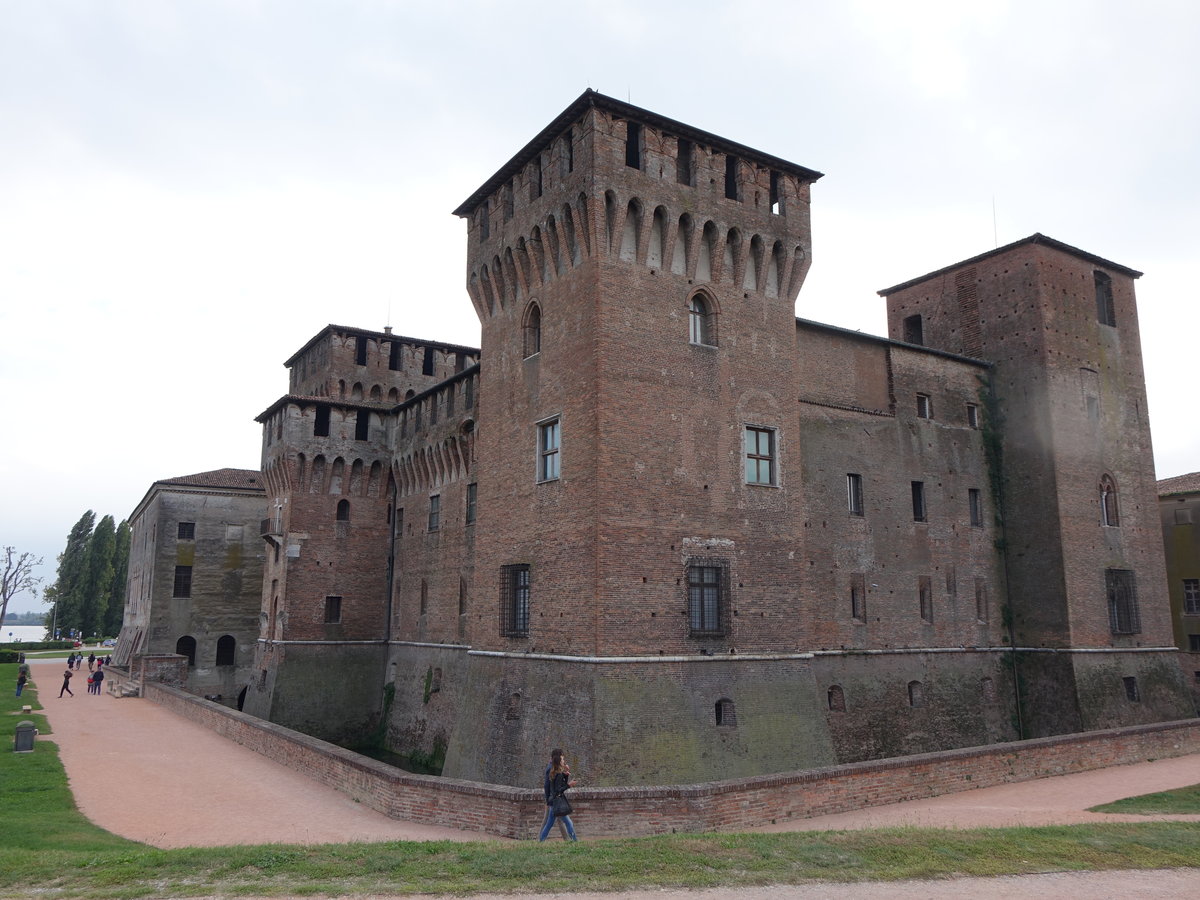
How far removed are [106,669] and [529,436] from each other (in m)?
33.2

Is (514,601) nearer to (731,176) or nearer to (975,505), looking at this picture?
(731,176)

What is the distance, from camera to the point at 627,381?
1883 cm

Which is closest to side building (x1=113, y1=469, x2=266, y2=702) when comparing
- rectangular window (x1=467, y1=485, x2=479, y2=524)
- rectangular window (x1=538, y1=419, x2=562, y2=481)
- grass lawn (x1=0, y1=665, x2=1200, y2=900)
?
rectangular window (x1=467, y1=485, x2=479, y2=524)

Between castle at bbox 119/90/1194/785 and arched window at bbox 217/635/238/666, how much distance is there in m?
8.73

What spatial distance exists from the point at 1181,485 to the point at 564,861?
3448 centimetres

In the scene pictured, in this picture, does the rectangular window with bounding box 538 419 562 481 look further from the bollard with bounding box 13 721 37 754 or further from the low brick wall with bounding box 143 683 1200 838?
the bollard with bounding box 13 721 37 754

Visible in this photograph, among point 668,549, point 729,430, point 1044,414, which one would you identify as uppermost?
point 1044,414

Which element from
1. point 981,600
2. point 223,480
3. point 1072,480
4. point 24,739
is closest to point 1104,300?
point 1072,480

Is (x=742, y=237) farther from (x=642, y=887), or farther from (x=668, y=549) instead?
(x=642, y=887)

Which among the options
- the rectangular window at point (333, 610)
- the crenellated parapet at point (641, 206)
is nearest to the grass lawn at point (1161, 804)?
the crenellated parapet at point (641, 206)

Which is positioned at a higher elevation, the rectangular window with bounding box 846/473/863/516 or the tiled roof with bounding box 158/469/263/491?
the tiled roof with bounding box 158/469/263/491

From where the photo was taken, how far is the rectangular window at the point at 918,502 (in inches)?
1012

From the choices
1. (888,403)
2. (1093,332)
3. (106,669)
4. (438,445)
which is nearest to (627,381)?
(888,403)

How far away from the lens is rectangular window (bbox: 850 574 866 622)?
23.6 meters
